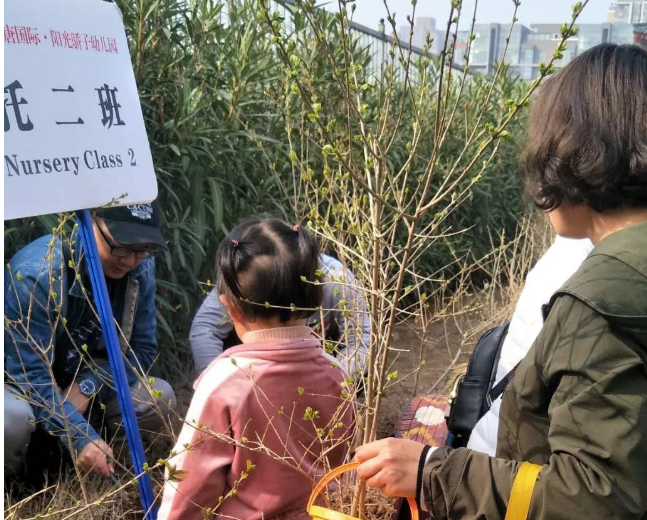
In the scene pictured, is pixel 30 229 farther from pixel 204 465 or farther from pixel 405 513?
pixel 405 513

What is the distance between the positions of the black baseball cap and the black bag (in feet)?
3.55

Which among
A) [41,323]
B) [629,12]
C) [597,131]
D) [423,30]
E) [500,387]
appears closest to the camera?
[597,131]

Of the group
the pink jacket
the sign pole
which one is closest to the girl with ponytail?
the pink jacket

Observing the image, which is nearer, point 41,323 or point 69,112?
point 69,112

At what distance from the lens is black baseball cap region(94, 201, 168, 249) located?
2.25 meters

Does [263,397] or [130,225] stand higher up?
[130,225]

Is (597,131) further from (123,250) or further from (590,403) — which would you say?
(123,250)

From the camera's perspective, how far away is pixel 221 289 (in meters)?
1.71

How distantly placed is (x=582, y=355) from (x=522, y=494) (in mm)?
239

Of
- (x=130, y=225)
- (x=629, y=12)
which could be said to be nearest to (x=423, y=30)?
(x=130, y=225)

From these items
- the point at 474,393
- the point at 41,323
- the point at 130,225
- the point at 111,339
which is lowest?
the point at 474,393

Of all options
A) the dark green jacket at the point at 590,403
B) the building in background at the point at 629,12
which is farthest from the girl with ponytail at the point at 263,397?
the building in background at the point at 629,12

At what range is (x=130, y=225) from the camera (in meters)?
2.28

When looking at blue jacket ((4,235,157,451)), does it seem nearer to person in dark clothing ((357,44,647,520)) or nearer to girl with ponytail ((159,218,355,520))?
girl with ponytail ((159,218,355,520))
